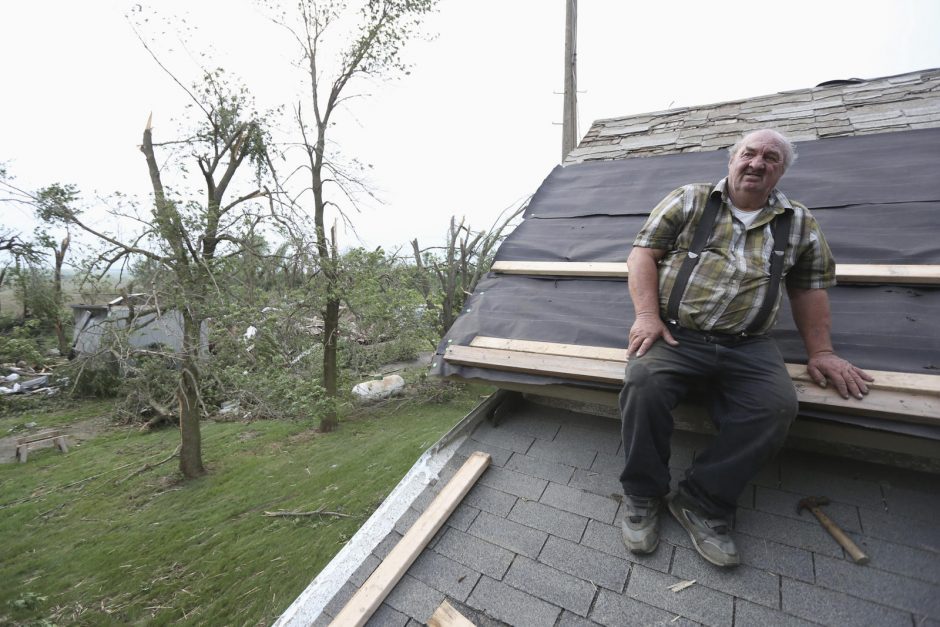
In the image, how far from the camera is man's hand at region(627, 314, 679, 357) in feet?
5.38

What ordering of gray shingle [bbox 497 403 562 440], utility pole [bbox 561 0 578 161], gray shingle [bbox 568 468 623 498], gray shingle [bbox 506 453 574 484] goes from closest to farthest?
1. gray shingle [bbox 568 468 623 498]
2. gray shingle [bbox 506 453 574 484]
3. gray shingle [bbox 497 403 562 440]
4. utility pole [bbox 561 0 578 161]

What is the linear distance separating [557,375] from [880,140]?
2.85 metres

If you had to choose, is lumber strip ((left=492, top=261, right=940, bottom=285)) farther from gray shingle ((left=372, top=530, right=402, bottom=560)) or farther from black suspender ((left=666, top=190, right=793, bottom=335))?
gray shingle ((left=372, top=530, right=402, bottom=560))

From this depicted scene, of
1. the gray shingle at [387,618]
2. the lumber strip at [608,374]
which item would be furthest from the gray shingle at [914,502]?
the gray shingle at [387,618]

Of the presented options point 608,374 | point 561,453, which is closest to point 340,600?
point 561,453

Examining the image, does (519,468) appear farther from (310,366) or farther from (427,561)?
(310,366)

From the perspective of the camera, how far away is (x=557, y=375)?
1.83 meters

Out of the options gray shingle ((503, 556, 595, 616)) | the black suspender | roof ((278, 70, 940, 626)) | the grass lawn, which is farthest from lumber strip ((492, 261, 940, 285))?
the grass lawn

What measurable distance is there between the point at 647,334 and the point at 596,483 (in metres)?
0.72

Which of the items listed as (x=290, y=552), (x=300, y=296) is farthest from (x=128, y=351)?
(x=290, y=552)

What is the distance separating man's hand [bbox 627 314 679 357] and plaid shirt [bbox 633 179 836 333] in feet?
0.26

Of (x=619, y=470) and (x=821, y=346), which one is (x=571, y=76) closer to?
(x=821, y=346)

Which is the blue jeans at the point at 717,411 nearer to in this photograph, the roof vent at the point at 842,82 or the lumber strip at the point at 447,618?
the lumber strip at the point at 447,618

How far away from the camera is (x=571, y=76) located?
8078 millimetres
